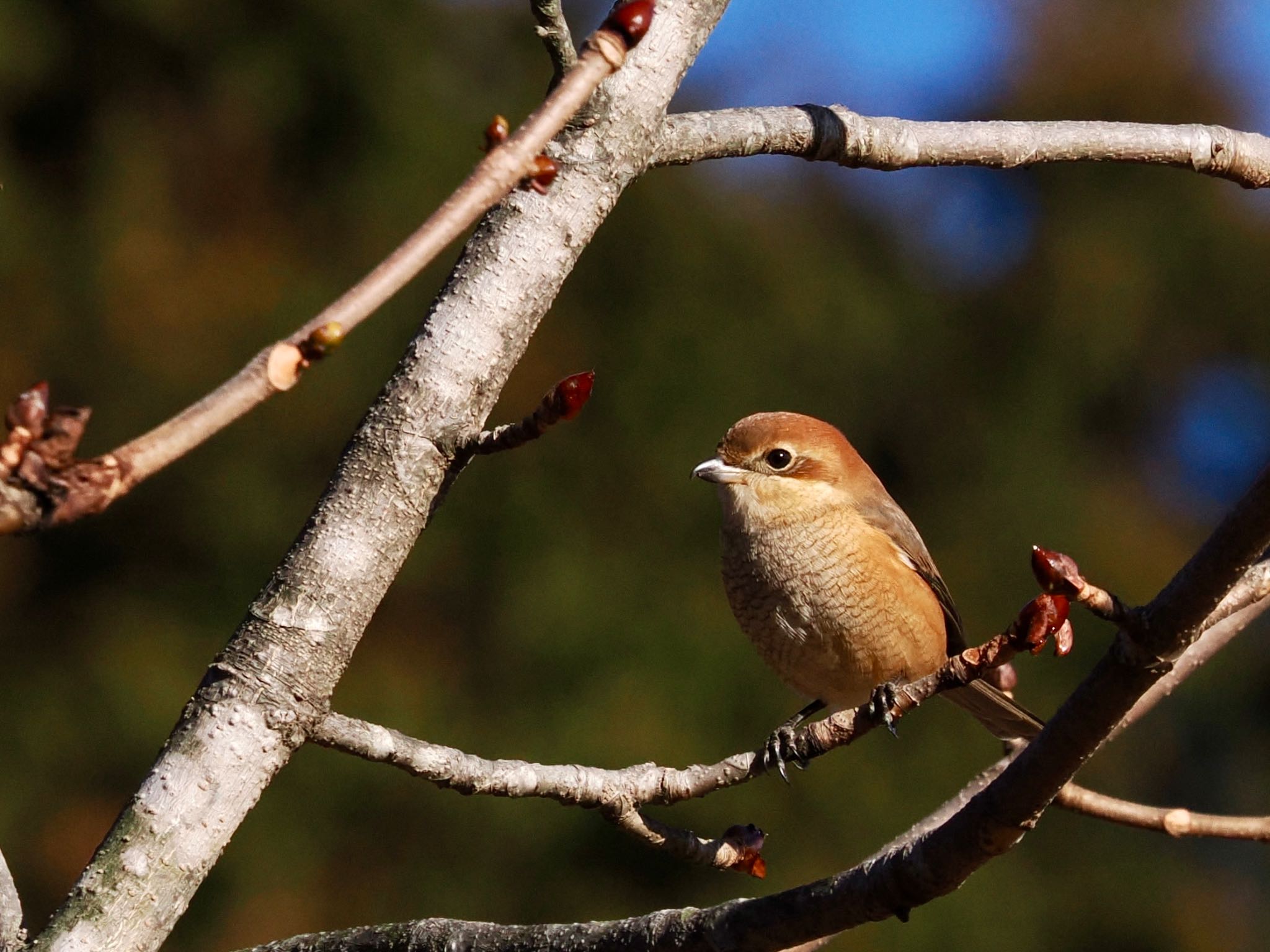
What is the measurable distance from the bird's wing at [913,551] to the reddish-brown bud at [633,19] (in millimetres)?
3223

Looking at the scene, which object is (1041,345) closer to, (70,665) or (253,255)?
(253,255)

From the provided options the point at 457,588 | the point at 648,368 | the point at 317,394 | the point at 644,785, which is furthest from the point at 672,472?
the point at 644,785

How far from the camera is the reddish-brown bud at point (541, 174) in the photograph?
1414mm

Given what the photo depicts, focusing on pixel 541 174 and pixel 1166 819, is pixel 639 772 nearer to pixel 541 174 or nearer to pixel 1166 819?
pixel 1166 819

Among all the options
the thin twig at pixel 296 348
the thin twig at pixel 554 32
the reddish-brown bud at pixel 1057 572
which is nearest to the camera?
the thin twig at pixel 296 348

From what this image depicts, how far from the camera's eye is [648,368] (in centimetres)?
783

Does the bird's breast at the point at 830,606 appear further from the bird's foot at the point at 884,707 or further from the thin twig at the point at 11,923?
the thin twig at the point at 11,923

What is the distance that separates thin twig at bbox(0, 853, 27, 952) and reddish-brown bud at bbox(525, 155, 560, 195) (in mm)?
1173

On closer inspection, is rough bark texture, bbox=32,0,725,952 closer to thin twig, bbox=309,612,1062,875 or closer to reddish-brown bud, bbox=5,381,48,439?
thin twig, bbox=309,612,1062,875

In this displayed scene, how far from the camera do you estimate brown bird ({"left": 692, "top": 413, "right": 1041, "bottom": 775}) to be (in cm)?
404

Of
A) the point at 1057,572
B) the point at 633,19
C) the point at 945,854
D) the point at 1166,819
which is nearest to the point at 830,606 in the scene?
the point at 1166,819

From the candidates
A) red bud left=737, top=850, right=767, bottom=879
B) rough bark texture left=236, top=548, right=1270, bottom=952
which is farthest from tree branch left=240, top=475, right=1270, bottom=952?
red bud left=737, top=850, right=767, bottom=879

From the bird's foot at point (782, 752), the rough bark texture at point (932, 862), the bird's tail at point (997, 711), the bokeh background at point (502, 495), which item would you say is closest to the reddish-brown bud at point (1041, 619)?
the rough bark texture at point (932, 862)

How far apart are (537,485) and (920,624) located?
3.67 metres
